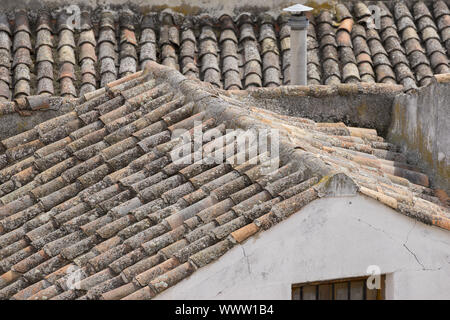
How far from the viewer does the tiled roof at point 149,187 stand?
240 inches

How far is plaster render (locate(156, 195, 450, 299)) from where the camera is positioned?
19.3 ft

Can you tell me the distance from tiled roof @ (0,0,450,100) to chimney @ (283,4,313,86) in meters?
0.77

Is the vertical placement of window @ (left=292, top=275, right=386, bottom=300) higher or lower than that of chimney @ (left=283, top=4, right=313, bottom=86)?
lower

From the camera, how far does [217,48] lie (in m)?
12.7

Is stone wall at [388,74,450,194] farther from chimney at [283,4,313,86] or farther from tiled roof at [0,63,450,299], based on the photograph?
chimney at [283,4,313,86]

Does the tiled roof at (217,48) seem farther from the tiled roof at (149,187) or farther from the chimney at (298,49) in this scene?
the tiled roof at (149,187)

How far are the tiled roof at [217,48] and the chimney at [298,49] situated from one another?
766mm

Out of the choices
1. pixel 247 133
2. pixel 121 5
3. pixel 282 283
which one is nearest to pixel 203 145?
pixel 247 133

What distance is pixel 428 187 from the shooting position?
317 inches

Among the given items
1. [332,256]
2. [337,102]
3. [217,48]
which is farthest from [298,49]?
[332,256]

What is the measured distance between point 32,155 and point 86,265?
1761 mm

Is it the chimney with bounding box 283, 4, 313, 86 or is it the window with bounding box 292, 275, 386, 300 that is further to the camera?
the chimney with bounding box 283, 4, 313, 86

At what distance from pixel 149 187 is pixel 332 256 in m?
1.48

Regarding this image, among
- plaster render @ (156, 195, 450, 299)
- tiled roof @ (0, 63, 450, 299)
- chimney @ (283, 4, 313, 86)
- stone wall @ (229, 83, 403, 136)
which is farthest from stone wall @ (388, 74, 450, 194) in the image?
chimney @ (283, 4, 313, 86)
